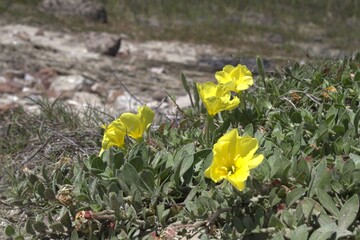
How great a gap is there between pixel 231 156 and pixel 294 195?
0.76 feet

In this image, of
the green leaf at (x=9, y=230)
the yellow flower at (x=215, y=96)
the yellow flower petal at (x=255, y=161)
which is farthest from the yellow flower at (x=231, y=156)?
the green leaf at (x=9, y=230)

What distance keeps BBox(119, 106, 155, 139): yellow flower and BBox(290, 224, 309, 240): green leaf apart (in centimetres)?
67

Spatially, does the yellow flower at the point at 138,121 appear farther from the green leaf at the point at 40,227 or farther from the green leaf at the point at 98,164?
the green leaf at the point at 40,227

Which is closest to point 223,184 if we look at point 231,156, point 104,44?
point 231,156

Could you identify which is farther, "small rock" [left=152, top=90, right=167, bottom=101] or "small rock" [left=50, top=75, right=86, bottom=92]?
"small rock" [left=50, top=75, right=86, bottom=92]

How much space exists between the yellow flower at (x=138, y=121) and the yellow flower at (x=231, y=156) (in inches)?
17.0

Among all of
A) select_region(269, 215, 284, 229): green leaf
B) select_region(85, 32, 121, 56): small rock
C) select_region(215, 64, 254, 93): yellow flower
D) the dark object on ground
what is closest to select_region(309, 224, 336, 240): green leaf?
select_region(269, 215, 284, 229): green leaf

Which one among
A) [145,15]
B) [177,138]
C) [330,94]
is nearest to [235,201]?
[177,138]

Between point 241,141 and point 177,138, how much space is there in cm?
67

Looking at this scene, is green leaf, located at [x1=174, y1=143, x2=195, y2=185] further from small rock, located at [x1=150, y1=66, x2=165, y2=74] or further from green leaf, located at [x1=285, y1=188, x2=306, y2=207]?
small rock, located at [x1=150, y1=66, x2=165, y2=74]

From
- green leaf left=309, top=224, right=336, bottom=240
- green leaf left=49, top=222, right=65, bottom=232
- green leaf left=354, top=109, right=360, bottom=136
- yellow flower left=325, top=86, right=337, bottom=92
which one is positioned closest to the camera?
green leaf left=309, top=224, right=336, bottom=240

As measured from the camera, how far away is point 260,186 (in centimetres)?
196

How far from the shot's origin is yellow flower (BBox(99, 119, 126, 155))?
7.27 ft

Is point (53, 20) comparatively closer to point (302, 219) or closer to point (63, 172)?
point (63, 172)
